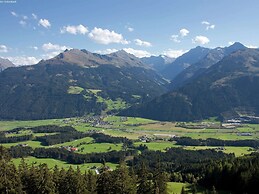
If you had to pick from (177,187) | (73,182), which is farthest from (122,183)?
(177,187)

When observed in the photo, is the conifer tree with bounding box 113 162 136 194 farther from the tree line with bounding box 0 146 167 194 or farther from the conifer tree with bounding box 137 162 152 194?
the conifer tree with bounding box 137 162 152 194

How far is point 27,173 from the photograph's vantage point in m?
93.4

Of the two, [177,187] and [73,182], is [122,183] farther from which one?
[177,187]

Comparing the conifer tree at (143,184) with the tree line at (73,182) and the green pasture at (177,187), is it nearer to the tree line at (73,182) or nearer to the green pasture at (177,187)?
the tree line at (73,182)

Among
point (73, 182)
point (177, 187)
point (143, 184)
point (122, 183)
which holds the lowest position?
point (177, 187)

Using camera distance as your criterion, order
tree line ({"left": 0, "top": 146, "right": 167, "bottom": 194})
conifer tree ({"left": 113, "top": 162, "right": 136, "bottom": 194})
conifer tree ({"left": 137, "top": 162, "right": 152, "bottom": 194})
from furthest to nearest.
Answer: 1. conifer tree ({"left": 137, "top": 162, "right": 152, "bottom": 194})
2. tree line ({"left": 0, "top": 146, "right": 167, "bottom": 194})
3. conifer tree ({"left": 113, "top": 162, "right": 136, "bottom": 194})

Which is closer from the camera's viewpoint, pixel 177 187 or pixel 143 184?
pixel 143 184

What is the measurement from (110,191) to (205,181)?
2207 inches

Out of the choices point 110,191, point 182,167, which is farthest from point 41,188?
point 182,167

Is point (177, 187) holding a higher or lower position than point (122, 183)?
lower

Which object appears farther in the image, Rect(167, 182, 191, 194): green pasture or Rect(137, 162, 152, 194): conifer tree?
Rect(167, 182, 191, 194): green pasture

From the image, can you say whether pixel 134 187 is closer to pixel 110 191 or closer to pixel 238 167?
pixel 110 191

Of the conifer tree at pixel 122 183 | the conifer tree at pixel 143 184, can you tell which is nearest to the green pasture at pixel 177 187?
the conifer tree at pixel 143 184

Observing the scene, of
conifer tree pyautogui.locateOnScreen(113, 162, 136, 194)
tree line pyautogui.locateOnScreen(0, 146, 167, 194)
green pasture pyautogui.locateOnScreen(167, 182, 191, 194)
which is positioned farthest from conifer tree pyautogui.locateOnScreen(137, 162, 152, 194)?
green pasture pyautogui.locateOnScreen(167, 182, 191, 194)
